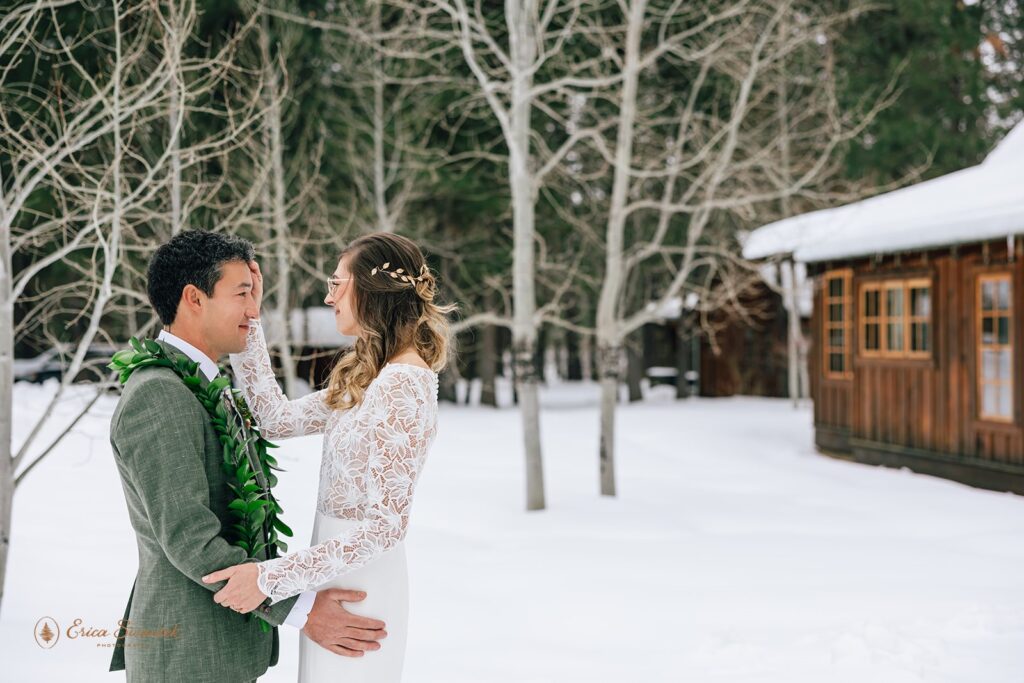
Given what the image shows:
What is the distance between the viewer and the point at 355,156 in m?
17.2

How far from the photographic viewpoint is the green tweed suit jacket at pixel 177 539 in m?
2.07

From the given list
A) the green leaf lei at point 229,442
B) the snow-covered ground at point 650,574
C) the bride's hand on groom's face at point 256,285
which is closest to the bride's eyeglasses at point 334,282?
the bride's hand on groom's face at point 256,285

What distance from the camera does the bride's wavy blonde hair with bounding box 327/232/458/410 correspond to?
2.45m

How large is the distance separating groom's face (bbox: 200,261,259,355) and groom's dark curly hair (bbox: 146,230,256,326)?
0.02 metres

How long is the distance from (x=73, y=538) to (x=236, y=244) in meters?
5.67

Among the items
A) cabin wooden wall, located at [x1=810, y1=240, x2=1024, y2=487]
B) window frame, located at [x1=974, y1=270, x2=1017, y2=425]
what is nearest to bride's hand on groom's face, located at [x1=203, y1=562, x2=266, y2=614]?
cabin wooden wall, located at [x1=810, y1=240, x2=1024, y2=487]

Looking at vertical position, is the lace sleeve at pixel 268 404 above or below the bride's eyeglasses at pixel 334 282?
below

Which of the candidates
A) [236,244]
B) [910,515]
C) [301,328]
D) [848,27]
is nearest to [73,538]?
[236,244]

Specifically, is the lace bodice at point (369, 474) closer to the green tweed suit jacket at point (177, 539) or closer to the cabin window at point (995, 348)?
the green tweed suit jacket at point (177, 539)

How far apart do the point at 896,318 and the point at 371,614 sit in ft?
38.3

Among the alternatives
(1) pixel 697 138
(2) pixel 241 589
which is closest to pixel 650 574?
(2) pixel 241 589

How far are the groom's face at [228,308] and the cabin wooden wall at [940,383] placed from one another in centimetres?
988

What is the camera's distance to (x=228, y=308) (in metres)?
2.32

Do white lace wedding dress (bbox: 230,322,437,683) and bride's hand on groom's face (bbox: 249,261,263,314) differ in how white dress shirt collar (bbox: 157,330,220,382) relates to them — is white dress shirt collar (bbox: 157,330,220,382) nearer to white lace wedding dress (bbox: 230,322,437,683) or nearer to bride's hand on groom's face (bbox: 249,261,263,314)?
bride's hand on groom's face (bbox: 249,261,263,314)
